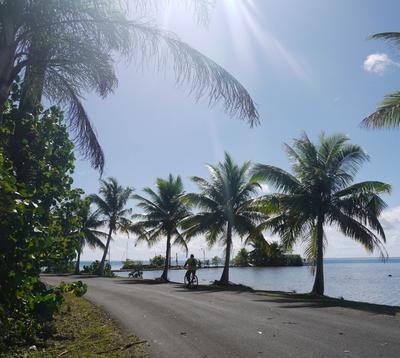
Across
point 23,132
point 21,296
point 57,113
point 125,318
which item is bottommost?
point 125,318

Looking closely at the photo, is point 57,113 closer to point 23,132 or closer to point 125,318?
point 23,132

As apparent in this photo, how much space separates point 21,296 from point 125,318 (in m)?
5.65

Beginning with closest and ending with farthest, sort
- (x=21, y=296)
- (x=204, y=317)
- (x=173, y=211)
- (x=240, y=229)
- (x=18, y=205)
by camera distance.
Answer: (x=18, y=205), (x=21, y=296), (x=204, y=317), (x=240, y=229), (x=173, y=211)

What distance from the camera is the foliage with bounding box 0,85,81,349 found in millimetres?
4555

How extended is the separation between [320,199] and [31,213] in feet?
51.5

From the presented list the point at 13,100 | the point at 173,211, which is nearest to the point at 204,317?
the point at 13,100

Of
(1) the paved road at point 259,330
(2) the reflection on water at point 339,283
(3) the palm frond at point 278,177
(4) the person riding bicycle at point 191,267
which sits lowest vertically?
(1) the paved road at point 259,330

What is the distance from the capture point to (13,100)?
662 centimetres

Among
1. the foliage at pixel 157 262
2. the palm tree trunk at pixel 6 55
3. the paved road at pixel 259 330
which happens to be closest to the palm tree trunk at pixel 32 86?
the palm tree trunk at pixel 6 55

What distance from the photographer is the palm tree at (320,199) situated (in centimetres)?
1739

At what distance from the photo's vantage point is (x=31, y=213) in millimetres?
4648

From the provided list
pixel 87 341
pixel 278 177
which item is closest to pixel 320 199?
pixel 278 177

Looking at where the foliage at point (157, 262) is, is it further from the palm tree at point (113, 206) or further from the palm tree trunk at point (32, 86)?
the palm tree trunk at point (32, 86)

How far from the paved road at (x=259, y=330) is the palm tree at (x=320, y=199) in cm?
673
